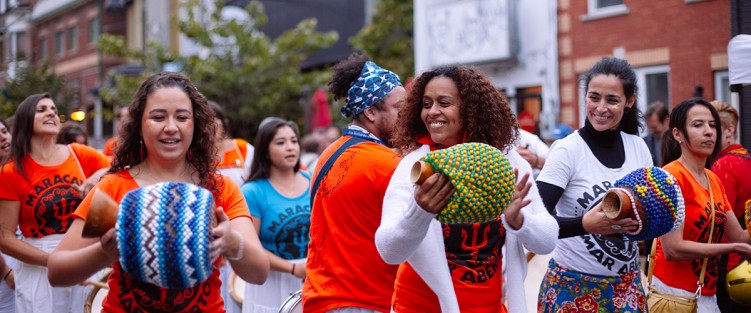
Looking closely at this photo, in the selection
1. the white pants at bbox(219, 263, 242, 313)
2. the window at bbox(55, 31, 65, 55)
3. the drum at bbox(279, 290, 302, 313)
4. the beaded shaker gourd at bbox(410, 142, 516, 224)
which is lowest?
the white pants at bbox(219, 263, 242, 313)

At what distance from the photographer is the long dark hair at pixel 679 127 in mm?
4962

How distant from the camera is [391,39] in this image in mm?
22859

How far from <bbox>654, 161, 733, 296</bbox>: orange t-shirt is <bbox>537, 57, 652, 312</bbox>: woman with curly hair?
24.8 inches

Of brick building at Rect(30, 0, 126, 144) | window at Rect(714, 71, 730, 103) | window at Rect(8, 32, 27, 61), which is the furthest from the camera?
brick building at Rect(30, 0, 126, 144)

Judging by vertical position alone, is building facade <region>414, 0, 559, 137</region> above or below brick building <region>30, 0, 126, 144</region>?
below

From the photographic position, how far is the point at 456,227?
129 inches

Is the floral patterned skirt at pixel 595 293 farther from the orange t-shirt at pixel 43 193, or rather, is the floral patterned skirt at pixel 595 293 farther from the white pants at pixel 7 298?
the white pants at pixel 7 298

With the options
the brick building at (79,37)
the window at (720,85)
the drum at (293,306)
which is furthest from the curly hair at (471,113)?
the brick building at (79,37)

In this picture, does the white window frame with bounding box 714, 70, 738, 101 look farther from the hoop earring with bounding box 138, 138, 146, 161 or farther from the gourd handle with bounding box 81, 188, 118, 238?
the gourd handle with bounding box 81, 188, 118, 238

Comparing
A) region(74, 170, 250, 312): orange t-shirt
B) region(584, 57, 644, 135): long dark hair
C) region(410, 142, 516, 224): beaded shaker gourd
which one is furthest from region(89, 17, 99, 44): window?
region(410, 142, 516, 224): beaded shaker gourd

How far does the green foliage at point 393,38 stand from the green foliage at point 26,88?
40.5 feet

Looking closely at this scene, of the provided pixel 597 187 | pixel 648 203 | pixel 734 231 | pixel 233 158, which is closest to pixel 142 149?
pixel 648 203

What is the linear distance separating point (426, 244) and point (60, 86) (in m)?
9.11

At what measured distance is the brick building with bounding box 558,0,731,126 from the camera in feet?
46.0
